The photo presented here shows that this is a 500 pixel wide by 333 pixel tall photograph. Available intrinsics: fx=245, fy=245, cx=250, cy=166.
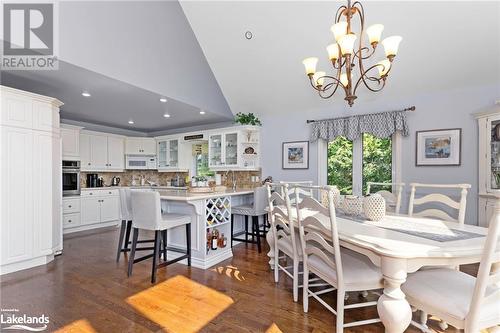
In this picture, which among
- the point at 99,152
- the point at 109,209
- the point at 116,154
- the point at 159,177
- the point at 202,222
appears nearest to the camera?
the point at 202,222

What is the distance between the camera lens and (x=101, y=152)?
5422 millimetres

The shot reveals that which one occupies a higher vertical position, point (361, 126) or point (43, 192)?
point (361, 126)

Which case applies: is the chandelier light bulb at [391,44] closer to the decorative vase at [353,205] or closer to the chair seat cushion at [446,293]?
the decorative vase at [353,205]

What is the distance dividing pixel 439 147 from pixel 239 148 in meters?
3.18

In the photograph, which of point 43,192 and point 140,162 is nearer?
point 43,192

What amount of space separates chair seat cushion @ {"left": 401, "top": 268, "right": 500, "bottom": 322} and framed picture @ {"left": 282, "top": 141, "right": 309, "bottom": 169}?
2987 mm

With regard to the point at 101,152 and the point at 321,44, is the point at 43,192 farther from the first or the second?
the point at 321,44

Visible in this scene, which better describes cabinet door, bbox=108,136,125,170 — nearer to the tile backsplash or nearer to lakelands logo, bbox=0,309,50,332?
the tile backsplash

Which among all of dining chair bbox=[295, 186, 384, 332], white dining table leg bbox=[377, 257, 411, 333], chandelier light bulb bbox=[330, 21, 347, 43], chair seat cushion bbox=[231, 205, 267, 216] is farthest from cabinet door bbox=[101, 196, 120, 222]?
white dining table leg bbox=[377, 257, 411, 333]

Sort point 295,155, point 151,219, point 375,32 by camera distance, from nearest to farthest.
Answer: point 375,32, point 151,219, point 295,155

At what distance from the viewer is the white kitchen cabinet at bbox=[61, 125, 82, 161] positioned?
453 centimetres

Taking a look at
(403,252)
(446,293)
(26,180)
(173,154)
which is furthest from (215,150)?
(446,293)

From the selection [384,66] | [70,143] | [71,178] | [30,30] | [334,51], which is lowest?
[71,178]

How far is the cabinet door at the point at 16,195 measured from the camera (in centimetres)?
272
